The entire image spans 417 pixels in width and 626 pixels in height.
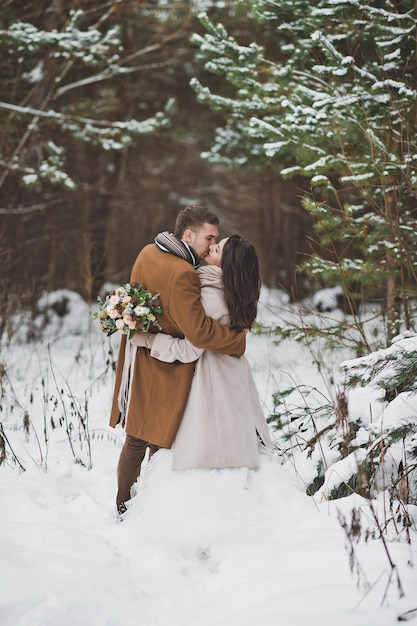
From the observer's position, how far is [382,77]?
19.0 ft

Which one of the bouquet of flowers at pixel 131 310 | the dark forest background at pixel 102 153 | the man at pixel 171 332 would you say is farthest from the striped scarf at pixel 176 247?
the dark forest background at pixel 102 153

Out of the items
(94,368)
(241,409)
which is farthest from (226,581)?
(94,368)

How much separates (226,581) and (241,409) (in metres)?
0.92

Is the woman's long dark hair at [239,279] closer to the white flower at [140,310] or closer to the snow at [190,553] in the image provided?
the white flower at [140,310]

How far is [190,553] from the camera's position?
342 centimetres

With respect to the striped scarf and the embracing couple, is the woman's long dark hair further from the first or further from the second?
the striped scarf

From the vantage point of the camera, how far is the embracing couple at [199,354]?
3.52 m

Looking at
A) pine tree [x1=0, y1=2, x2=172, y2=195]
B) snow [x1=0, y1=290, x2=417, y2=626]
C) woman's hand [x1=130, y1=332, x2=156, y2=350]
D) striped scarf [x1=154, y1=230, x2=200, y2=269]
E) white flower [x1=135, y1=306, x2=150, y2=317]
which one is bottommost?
snow [x1=0, y1=290, x2=417, y2=626]

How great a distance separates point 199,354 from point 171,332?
0.28m

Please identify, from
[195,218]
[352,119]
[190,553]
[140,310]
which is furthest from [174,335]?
[352,119]

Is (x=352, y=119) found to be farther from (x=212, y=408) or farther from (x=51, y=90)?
(x=51, y=90)

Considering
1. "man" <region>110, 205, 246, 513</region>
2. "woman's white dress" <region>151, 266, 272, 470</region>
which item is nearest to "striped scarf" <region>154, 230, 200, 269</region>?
"man" <region>110, 205, 246, 513</region>

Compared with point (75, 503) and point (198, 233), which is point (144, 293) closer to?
point (198, 233)

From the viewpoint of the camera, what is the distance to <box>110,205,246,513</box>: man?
349cm
